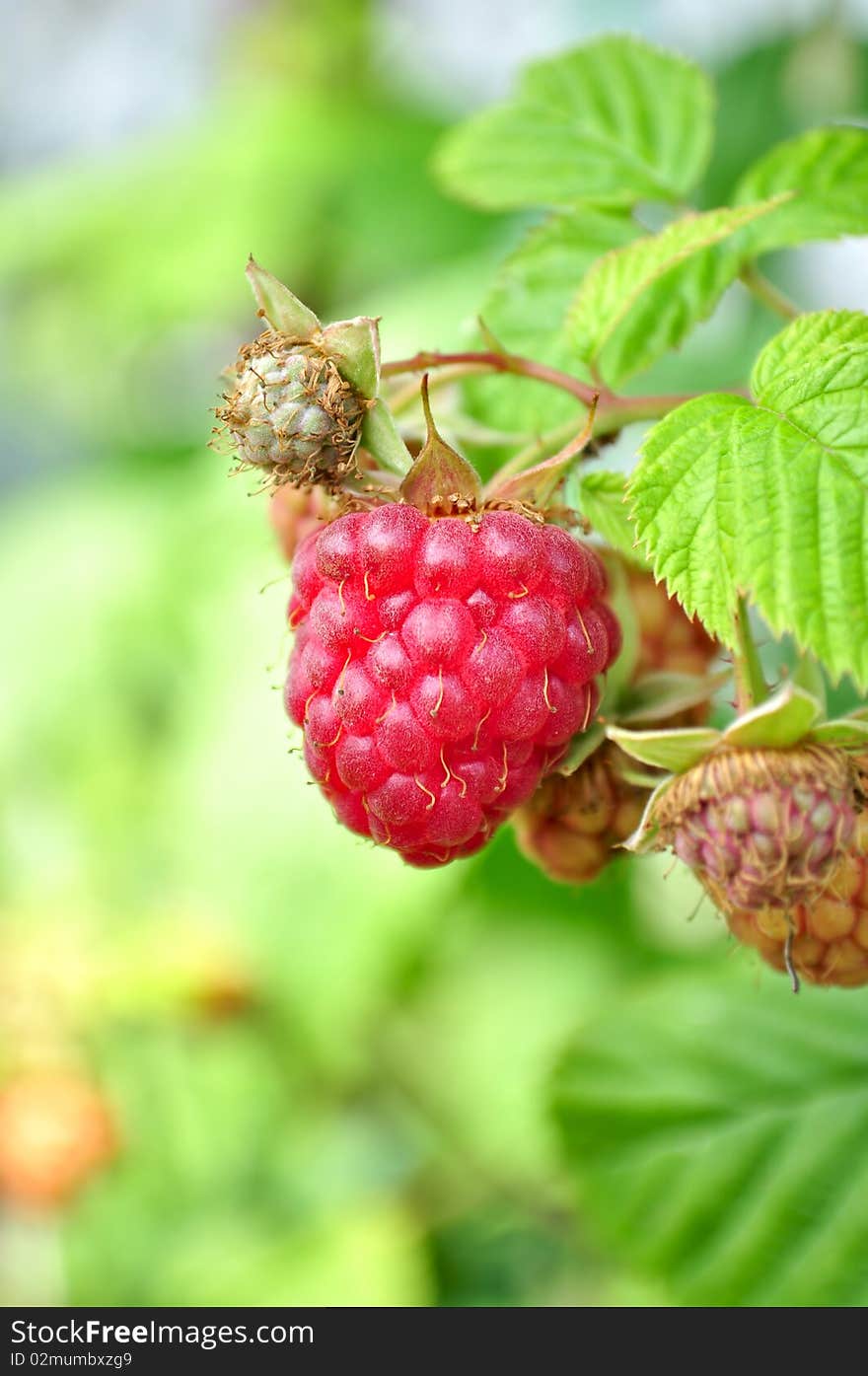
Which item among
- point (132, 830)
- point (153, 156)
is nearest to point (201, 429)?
point (153, 156)

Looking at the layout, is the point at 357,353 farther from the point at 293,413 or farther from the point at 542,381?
the point at 542,381

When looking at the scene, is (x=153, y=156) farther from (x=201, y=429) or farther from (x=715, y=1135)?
(x=715, y=1135)

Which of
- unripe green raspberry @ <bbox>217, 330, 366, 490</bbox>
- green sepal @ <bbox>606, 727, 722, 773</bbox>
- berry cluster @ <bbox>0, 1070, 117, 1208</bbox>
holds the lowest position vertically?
berry cluster @ <bbox>0, 1070, 117, 1208</bbox>

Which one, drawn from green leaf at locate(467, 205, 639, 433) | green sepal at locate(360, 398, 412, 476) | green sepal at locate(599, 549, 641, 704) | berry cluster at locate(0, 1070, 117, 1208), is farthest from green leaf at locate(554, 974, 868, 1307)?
berry cluster at locate(0, 1070, 117, 1208)

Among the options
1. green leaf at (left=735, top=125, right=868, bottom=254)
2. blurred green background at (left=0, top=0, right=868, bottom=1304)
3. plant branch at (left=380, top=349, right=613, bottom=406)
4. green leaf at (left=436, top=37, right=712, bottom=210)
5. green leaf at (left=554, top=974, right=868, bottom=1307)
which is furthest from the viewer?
blurred green background at (left=0, top=0, right=868, bottom=1304)

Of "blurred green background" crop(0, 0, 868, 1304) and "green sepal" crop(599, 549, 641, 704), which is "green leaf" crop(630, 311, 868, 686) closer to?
"green sepal" crop(599, 549, 641, 704)

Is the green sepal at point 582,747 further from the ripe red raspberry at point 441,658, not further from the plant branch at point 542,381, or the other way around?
the plant branch at point 542,381

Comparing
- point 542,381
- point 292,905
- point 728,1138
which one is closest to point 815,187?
point 542,381
